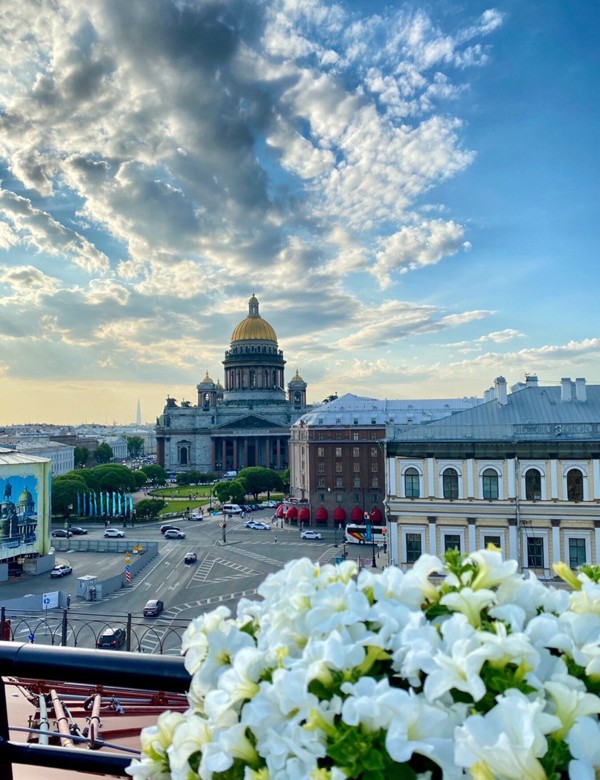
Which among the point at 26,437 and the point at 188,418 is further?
the point at 26,437

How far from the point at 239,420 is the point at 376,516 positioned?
1940 inches

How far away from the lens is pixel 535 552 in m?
21.2

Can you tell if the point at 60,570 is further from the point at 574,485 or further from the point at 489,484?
the point at 574,485

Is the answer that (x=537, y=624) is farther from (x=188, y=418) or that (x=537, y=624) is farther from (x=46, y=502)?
(x=188, y=418)

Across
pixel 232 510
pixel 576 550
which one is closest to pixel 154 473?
pixel 232 510

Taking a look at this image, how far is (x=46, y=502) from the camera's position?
38.8 metres

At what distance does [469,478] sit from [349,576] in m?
20.8

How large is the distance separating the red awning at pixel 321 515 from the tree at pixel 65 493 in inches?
889

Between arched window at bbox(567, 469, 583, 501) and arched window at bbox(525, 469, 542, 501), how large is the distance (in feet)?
3.05

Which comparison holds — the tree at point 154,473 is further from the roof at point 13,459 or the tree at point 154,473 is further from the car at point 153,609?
the car at point 153,609

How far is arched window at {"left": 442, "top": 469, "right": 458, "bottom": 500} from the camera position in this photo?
22.1 metres

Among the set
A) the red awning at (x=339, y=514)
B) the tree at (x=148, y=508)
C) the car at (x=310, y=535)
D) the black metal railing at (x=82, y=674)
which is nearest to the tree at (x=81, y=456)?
the tree at (x=148, y=508)

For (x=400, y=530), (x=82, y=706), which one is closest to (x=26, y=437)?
(x=400, y=530)

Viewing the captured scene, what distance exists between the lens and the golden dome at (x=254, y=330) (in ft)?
355
